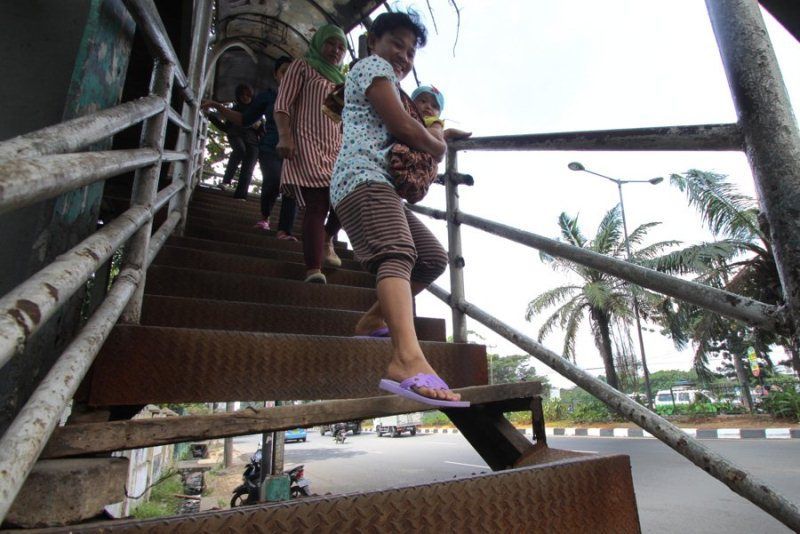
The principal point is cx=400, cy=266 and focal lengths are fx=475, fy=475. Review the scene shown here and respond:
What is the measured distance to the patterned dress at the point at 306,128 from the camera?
9.23ft

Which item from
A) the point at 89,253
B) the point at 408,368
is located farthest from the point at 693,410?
the point at 89,253

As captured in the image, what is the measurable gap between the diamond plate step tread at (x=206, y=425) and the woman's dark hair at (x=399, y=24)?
132cm

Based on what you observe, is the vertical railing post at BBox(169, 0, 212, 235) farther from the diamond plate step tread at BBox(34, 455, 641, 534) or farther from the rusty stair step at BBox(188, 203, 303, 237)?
the diamond plate step tread at BBox(34, 455, 641, 534)

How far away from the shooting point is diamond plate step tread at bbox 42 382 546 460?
103cm

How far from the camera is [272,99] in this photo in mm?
4535

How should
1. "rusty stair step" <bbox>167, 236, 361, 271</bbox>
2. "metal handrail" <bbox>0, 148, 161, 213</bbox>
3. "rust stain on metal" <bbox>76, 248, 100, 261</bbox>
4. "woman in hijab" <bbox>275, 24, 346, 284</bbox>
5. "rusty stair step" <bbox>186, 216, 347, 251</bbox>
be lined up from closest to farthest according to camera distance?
"metal handrail" <bbox>0, 148, 161, 213</bbox>, "rust stain on metal" <bbox>76, 248, 100, 261</bbox>, "woman in hijab" <bbox>275, 24, 346, 284</bbox>, "rusty stair step" <bbox>167, 236, 361, 271</bbox>, "rusty stair step" <bbox>186, 216, 347, 251</bbox>

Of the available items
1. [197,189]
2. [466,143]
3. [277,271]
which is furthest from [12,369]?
[197,189]

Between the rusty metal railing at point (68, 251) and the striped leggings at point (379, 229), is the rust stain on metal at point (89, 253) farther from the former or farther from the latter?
the striped leggings at point (379, 229)

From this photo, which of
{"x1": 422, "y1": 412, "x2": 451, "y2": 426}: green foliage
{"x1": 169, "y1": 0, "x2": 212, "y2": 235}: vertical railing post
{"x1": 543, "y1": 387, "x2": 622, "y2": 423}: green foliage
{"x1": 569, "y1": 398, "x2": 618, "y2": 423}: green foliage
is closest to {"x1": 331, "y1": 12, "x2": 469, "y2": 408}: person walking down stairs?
{"x1": 169, "y1": 0, "x2": 212, "y2": 235}: vertical railing post

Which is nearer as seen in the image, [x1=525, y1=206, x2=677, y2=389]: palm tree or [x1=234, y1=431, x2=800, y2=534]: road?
[x1=234, y1=431, x2=800, y2=534]: road

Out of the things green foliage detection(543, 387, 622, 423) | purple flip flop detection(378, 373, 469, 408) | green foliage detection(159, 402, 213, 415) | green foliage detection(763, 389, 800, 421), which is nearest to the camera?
purple flip flop detection(378, 373, 469, 408)

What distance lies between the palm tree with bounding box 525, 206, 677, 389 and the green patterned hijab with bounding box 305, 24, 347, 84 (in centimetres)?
1303

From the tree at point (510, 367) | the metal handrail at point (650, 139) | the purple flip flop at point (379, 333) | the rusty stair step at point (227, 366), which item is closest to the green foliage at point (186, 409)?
the rusty stair step at point (227, 366)

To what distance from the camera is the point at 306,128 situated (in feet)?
9.88
